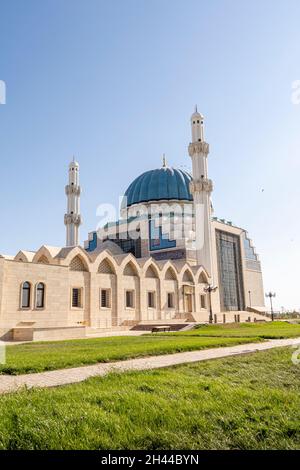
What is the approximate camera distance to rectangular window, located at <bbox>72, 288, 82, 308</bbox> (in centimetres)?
2719

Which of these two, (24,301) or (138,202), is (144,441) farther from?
(138,202)

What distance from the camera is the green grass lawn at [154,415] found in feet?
12.8

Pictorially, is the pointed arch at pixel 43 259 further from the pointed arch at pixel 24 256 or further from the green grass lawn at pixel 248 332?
the green grass lawn at pixel 248 332

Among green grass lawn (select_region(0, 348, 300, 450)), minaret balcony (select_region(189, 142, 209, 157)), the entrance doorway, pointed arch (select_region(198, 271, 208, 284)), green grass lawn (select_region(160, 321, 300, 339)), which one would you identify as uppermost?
minaret balcony (select_region(189, 142, 209, 157))

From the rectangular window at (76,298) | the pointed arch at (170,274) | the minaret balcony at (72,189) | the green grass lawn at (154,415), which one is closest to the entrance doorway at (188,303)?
the pointed arch at (170,274)

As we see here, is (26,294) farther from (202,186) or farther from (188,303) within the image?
(202,186)

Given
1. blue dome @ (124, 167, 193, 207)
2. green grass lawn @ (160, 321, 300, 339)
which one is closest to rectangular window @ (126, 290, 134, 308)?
green grass lawn @ (160, 321, 300, 339)

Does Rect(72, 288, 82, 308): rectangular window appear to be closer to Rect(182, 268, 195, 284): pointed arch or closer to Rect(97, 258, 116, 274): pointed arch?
Rect(97, 258, 116, 274): pointed arch

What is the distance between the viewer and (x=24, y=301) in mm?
22844

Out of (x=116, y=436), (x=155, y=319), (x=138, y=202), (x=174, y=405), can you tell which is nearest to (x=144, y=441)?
(x=116, y=436)

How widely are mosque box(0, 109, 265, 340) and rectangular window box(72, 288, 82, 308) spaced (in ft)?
0.23

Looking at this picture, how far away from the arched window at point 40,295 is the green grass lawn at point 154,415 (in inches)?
717

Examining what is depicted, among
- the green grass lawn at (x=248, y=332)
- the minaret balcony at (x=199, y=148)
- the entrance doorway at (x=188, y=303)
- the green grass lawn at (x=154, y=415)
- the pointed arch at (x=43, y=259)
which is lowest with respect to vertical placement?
the green grass lawn at (x=154, y=415)

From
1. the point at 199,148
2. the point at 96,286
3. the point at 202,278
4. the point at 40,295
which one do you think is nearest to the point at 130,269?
the point at 96,286
